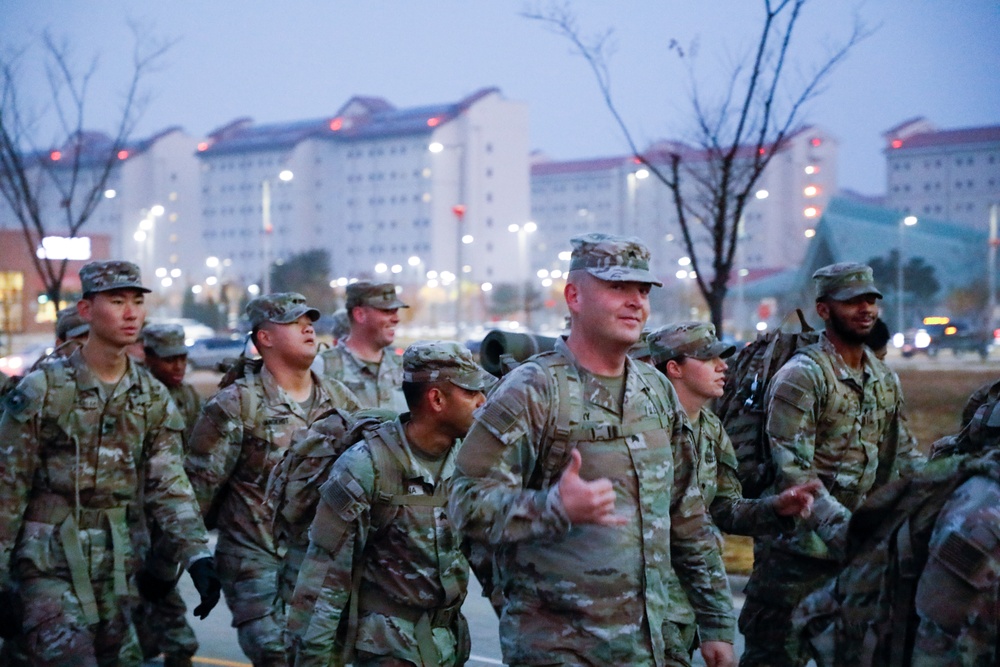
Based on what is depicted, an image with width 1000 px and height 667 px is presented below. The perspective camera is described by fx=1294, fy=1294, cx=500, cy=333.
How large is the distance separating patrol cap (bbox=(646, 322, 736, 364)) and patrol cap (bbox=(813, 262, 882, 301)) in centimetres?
79

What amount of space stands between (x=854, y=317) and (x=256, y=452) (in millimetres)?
3301

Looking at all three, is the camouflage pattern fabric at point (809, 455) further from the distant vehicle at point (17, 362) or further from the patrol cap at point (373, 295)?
the distant vehicle at point (17, 362)

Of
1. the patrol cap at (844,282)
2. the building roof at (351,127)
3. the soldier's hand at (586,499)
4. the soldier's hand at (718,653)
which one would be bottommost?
the soldier's hand at (718,653)

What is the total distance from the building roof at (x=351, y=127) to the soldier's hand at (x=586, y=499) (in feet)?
325

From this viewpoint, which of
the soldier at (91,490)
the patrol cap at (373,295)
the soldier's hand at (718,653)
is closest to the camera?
the soldier's hand at (718,653)

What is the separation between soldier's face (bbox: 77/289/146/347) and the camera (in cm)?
655

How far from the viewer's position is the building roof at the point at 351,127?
4102 inches

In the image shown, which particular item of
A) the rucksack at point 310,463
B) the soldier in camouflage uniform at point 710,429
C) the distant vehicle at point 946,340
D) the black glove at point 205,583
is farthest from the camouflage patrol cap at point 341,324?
the distant vehicle at point 946,340

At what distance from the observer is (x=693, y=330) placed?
252 inches

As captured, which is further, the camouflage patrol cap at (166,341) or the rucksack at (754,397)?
the camouflage patrol cap at (166,341)

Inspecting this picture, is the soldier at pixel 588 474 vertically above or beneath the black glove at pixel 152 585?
above

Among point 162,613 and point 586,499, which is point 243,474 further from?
point 586,499

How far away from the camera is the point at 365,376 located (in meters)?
10.0

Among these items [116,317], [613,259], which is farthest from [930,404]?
[613,259]
